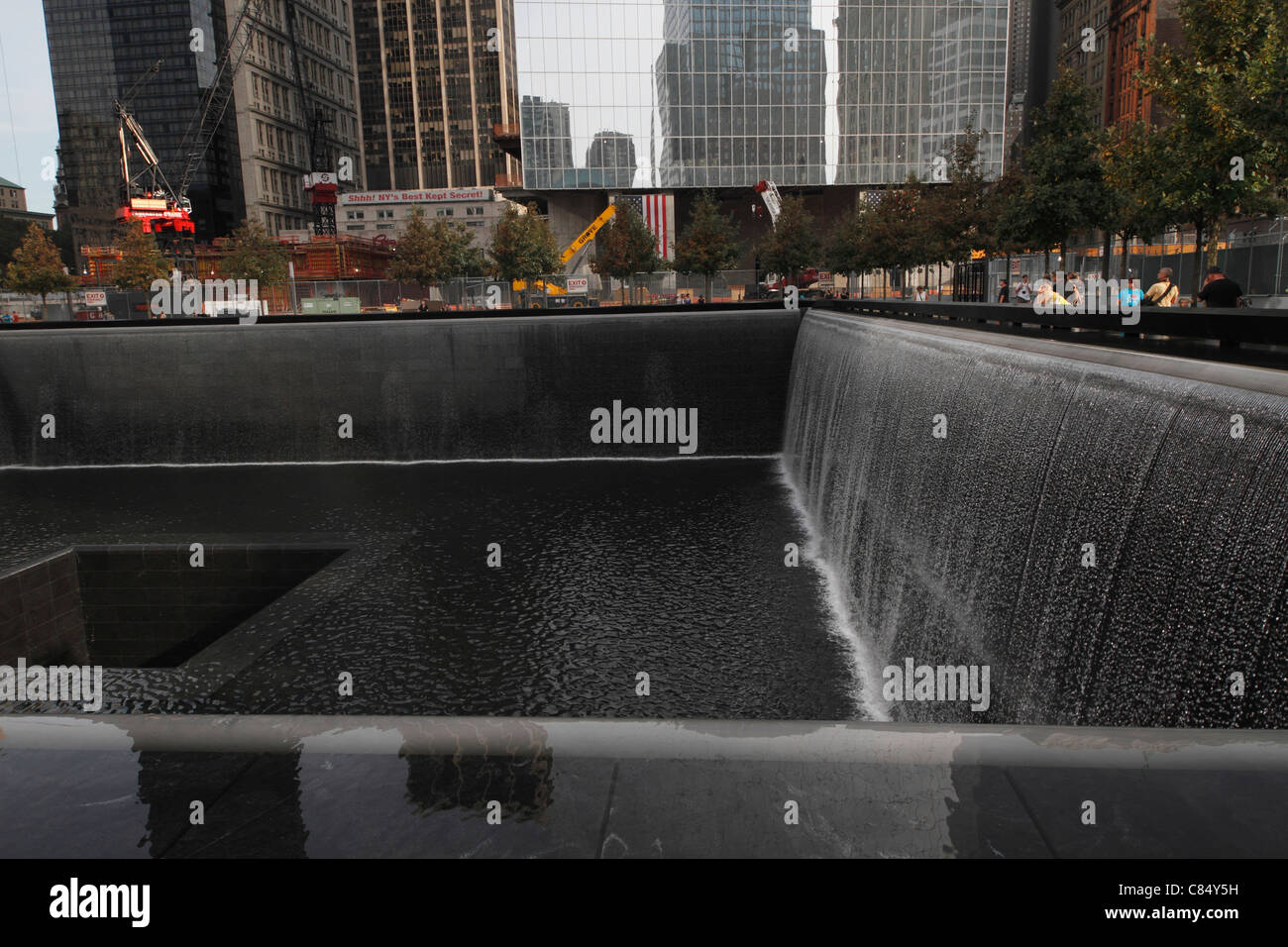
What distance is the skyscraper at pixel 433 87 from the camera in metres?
161

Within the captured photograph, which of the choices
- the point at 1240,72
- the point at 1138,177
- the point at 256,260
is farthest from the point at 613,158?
the point at 1240,72

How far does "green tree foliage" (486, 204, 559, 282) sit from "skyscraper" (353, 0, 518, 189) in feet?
372

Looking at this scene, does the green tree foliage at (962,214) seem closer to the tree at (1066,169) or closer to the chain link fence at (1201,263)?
the chain link fence at (1201,263)

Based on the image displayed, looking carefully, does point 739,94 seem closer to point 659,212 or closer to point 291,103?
point 659,212

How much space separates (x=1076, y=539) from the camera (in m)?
4.88

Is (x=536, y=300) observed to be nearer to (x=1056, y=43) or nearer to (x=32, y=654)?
(x=32, y=654)

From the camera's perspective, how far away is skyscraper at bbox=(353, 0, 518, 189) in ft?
529

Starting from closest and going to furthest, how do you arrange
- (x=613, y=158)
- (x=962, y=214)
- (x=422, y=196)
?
(x=962, y=214) < (x=613, y=158) < (x=422, y=196)

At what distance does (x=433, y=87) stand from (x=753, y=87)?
385ft

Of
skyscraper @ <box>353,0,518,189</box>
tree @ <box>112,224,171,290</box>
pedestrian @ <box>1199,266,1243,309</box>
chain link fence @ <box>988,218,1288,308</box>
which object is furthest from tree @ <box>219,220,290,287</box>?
skyscraper @ <box>353,0,518,189</box>

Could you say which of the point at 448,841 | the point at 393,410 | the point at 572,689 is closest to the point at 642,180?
the point at 393,410

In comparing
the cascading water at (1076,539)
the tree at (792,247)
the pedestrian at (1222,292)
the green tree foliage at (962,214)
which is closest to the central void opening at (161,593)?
the cascading water at (1076,539)

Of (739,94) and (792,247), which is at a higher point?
(739,94)

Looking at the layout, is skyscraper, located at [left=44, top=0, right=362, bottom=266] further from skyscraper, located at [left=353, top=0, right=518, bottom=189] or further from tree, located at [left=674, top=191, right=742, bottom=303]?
tree, located at [left=674, top=191, right=742, bottom=303]
